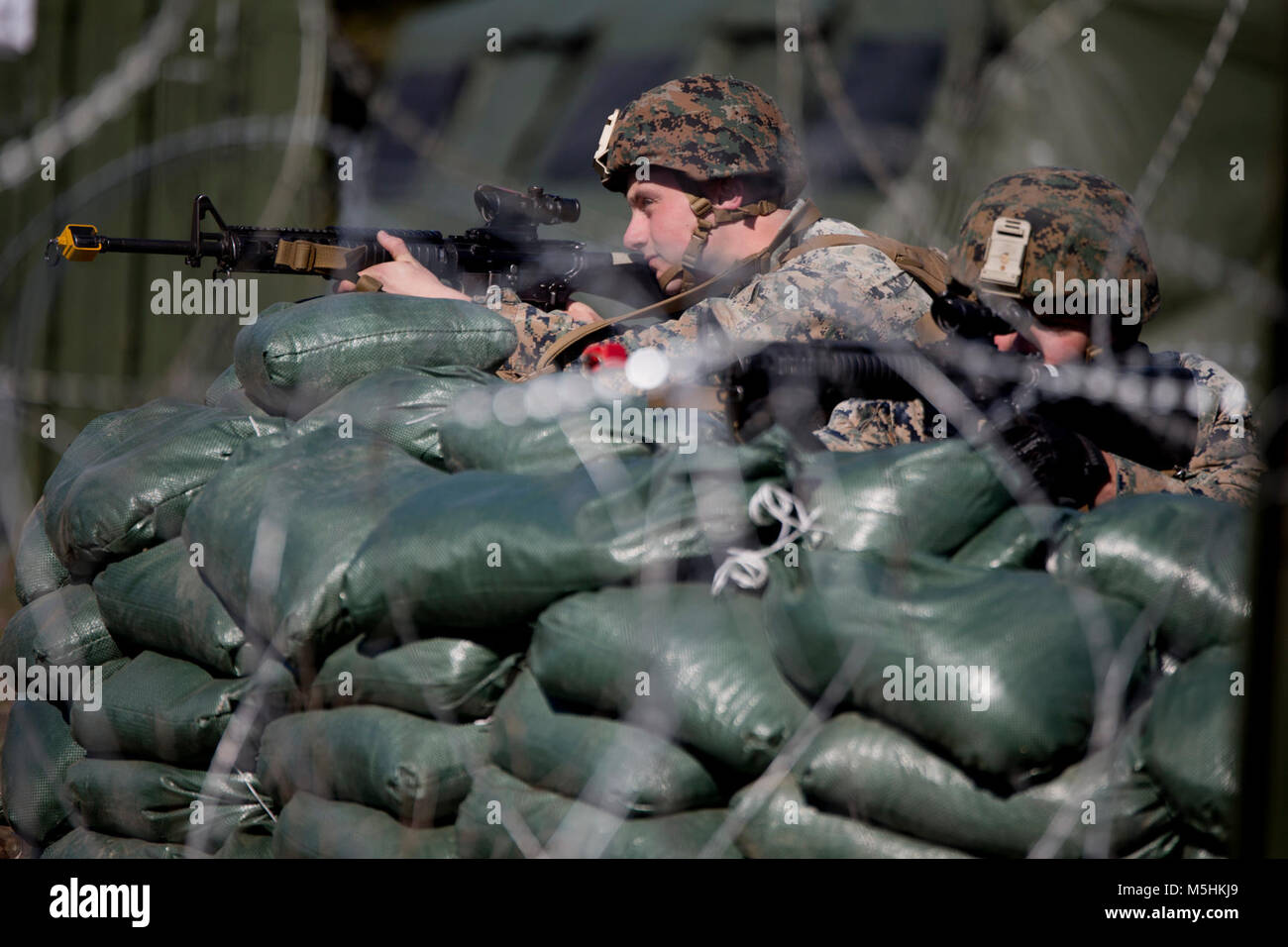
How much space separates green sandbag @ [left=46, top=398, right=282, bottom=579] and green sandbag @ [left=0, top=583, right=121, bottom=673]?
0.23ft

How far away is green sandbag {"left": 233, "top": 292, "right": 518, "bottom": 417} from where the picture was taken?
8.35 ft

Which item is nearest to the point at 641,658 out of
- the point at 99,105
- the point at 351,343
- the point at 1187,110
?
the point at 351,343

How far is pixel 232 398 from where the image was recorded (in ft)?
9.62

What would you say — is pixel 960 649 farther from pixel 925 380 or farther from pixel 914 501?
pixel 925 380

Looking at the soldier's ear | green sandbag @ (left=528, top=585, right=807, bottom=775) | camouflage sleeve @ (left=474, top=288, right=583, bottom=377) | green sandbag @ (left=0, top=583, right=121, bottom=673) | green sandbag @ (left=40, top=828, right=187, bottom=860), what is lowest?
green sandbag @ (left=40, top=828, right=187, bottom=860)

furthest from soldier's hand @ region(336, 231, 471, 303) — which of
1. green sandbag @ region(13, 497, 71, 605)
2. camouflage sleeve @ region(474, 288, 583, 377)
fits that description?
green sandbag @ region(13, 497, 71, 605)

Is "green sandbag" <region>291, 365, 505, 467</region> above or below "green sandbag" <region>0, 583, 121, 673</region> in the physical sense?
above

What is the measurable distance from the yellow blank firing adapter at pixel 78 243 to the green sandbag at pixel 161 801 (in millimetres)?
1195

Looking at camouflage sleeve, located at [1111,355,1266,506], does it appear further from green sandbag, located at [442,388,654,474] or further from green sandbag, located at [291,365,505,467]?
green sandbag, located at [291,365,505,467]

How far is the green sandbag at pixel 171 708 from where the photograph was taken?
213cm
